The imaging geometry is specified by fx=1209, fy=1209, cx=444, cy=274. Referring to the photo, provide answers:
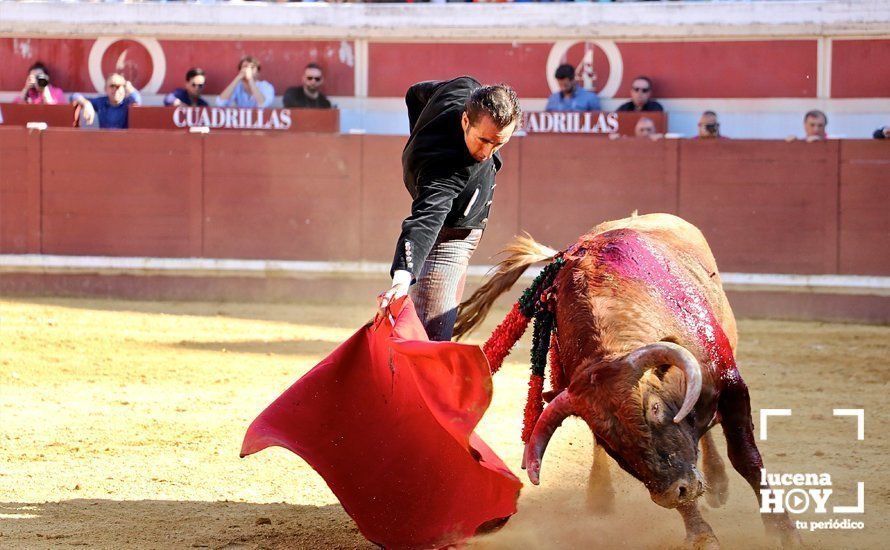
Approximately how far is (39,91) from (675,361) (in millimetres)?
8094

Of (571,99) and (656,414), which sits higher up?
(571,99)

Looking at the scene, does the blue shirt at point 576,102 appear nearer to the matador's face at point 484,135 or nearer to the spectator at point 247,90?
the spectator at point 247,90

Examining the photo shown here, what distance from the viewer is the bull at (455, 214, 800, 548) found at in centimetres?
289

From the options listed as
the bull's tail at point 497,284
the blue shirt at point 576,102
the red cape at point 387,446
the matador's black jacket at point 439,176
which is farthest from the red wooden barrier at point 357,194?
the red cape at point 387,446

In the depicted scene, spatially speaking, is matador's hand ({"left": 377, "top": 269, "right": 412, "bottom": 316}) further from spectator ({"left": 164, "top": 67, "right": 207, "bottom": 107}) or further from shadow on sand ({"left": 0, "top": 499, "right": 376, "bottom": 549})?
spectator ({"left": 164, "top": 67, "right": 207, "bottom": 107})

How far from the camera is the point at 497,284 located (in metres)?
4.21

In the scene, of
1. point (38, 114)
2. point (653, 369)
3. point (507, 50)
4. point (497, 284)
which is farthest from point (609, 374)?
point (38, 114)

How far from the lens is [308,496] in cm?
382

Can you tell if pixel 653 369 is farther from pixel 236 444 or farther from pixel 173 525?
pixel 236 444

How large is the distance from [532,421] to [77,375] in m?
3.06

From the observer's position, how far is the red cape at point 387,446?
320 cm

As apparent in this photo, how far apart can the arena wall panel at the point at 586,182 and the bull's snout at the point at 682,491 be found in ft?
18.9

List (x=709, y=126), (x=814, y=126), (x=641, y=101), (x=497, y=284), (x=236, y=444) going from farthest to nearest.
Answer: (x=641, y=101) < (x=709, y=126) < (x=814, y=126) < (x=236, y=444) < (x=497, y=284)

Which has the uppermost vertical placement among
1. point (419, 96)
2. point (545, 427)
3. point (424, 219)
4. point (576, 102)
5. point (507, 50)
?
point (507, 50)
